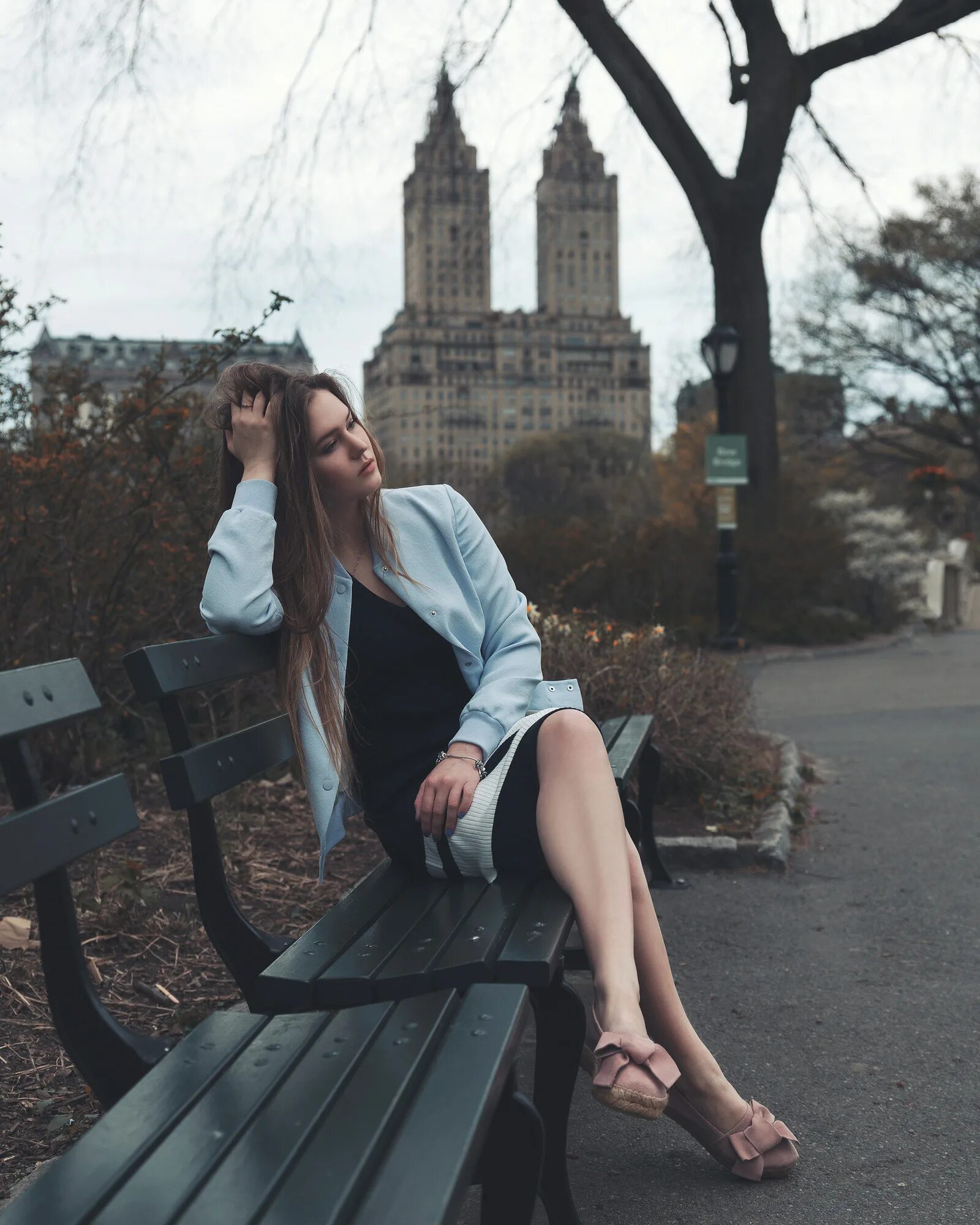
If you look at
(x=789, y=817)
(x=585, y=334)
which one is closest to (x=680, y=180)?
(x=789, y=817)

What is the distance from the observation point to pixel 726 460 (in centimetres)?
1522

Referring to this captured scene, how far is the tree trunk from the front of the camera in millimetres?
15602

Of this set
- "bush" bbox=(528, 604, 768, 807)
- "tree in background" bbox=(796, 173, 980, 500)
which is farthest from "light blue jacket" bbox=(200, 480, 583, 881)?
"tree in background" bbox=(796, 173, 980, 500)

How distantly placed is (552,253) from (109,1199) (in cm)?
1924

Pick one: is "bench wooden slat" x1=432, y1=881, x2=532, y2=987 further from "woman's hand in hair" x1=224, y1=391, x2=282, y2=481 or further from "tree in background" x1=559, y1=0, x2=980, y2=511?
"tree in background" x1=559, y1=0, x2=980, y2=511

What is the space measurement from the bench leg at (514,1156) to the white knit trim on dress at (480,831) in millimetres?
886

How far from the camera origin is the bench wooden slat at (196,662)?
7.56 feet

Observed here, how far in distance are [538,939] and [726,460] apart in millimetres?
13472

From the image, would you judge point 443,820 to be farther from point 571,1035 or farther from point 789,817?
point 789,817

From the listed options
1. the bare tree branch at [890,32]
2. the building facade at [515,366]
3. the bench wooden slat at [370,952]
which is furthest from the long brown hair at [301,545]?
the building facade at [515,366]

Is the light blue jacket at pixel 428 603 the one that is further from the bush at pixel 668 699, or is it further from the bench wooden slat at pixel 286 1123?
the bush at pixel 668 699

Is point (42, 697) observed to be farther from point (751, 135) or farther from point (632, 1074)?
point (751, 135)

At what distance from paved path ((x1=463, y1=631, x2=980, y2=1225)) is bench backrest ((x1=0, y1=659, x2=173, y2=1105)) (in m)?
0.90

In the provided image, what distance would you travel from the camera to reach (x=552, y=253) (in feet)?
64.4
